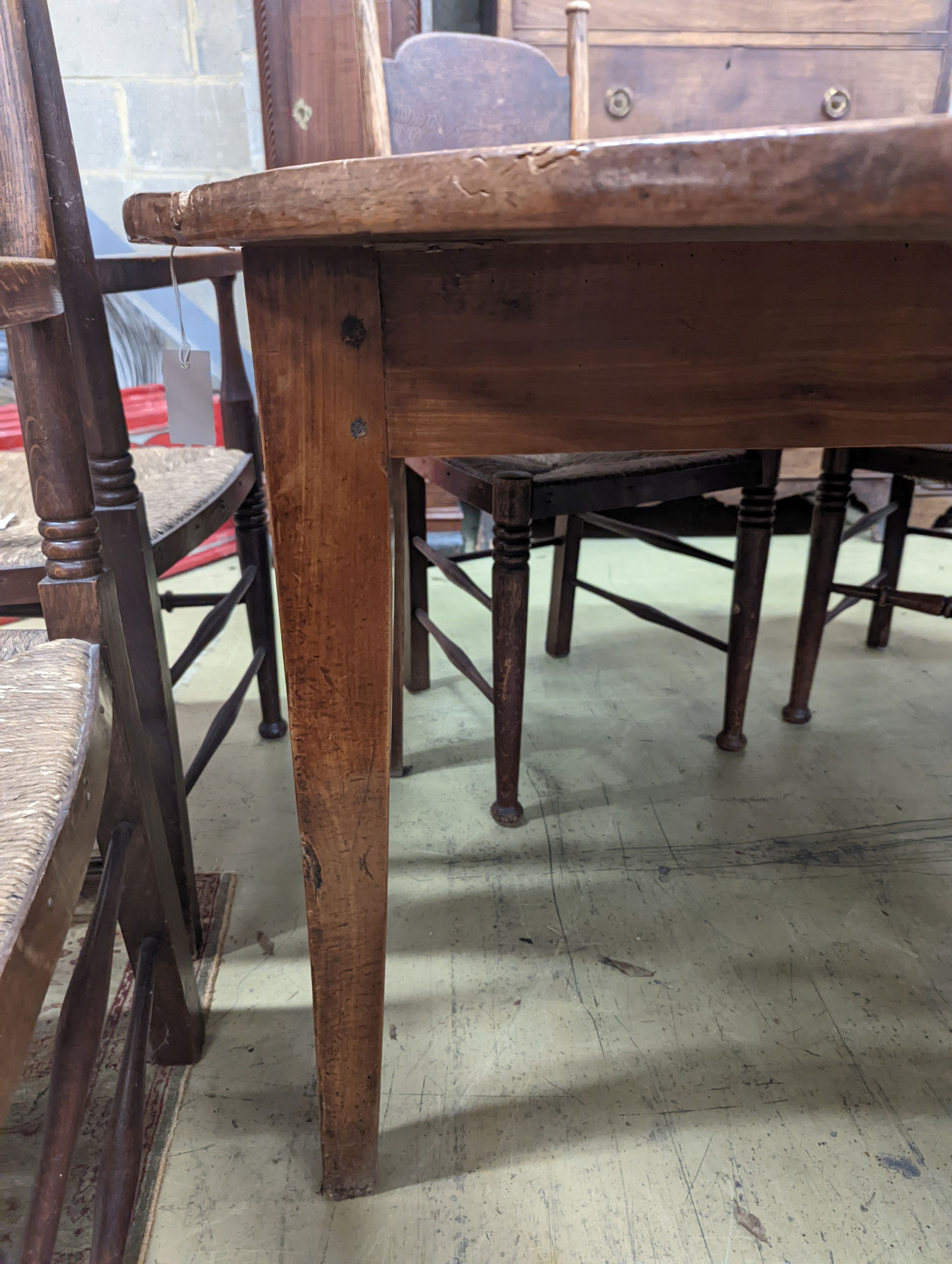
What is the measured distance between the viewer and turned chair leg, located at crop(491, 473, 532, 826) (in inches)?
42.6

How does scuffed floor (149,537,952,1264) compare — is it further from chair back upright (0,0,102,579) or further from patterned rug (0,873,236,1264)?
chair back upright (0,0,102,579)

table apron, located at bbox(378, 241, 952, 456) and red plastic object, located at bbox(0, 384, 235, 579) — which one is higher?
table apron, located at bbox(378, 241, 952, 456)

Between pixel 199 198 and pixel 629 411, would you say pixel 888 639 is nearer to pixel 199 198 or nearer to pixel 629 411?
pixel 629 411

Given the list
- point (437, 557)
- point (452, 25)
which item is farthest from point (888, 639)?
point (452, 25)

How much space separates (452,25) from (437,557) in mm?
1841

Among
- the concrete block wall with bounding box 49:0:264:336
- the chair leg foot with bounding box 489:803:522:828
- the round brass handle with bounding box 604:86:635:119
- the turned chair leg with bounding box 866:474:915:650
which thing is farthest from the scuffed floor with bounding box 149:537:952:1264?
the concrete block wall with bounding box 49:0:264:336

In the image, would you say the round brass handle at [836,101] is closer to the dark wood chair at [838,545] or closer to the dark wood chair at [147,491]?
the dark wood chair at [838,545]

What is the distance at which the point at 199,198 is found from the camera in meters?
0.44

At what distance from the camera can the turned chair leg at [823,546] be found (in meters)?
1.38

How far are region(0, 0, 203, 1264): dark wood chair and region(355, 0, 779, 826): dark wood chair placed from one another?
0.57 meters

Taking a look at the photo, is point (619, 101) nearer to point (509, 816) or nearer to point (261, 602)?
point (261, 602)

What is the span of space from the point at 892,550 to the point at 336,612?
1.48 m

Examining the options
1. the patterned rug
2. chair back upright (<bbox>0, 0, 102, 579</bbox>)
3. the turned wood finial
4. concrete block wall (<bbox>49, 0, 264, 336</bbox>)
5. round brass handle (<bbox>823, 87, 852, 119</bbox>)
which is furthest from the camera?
concrete block wall (<bbox>49, 0, 264, 336</bbox>)

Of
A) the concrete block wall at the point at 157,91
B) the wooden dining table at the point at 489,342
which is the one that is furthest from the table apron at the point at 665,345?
the concrete block wall at the point at 157,91
